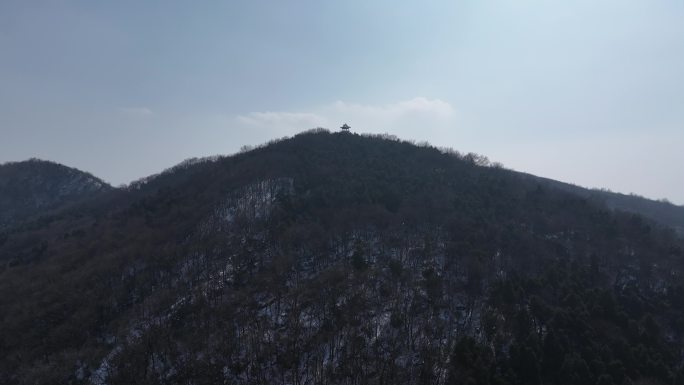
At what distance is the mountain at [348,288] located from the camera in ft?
160

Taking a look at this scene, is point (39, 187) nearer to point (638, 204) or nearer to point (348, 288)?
point (348, 288)

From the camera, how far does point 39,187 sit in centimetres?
16262

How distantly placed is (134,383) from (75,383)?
25.4 ft

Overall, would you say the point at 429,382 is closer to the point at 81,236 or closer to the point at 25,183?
the point at 81,236

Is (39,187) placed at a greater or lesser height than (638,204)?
lesser

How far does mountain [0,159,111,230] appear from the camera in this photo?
153250 mm

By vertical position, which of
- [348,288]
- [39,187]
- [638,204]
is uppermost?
[638,204]

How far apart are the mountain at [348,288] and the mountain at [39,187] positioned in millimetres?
61717

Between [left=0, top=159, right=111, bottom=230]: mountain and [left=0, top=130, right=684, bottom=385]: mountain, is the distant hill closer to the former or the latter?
[left=0, top=130, right=684, bottom=385]: mountain

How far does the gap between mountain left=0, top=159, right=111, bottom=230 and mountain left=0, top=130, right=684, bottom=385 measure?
6172cm

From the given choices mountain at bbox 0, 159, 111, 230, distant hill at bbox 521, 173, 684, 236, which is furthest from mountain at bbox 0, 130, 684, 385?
mountain at bbox 0, 159, 111, 230

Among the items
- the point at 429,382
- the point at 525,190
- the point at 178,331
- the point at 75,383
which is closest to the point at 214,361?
the point at 178,331

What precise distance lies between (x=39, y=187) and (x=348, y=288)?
153 m

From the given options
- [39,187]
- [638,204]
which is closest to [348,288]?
[638,204]
